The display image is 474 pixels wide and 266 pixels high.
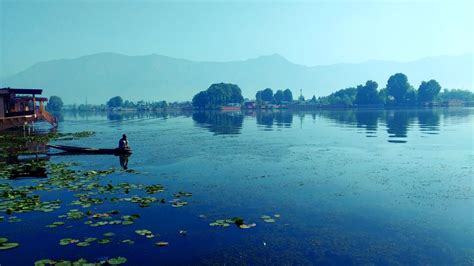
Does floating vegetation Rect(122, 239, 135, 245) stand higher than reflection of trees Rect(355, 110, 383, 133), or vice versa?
reflection of trees Rect(355, 110, 383, 133)

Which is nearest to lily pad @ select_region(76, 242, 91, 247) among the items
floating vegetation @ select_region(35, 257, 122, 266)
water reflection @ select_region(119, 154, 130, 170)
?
floating vegetation @ select_region(35, 257, 122, 266)

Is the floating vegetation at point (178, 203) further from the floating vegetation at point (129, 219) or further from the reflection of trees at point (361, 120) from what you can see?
the reflection of trees at point (361, 120)

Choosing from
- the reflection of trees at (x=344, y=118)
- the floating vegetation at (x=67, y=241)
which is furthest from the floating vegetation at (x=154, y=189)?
the reflection of trees at (x=344, y=118)

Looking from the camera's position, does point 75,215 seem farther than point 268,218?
No

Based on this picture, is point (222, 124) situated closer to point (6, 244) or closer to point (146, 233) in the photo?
point (146, 233)

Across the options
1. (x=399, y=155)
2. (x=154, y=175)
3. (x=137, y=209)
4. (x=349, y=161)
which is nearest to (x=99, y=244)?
(x=137, y=209)

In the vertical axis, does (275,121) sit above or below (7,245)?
above

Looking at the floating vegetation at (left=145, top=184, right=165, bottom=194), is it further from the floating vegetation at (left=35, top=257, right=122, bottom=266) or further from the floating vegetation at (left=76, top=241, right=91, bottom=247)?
the floating vegetation at (left=35, top=257, right=122, bottom=266)

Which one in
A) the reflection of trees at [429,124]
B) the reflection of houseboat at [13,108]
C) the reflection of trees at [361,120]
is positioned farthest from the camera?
the reflection of trees at [361,120]

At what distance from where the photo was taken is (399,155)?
3306 cm

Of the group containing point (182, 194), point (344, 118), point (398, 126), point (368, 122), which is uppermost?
→ point (344, 118)

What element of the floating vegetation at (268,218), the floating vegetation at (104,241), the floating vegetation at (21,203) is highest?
the floating vegetation at (21,203)


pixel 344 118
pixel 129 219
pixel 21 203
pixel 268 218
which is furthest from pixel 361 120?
pixel 21 203

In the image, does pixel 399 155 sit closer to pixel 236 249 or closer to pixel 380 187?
pixel 380 187
